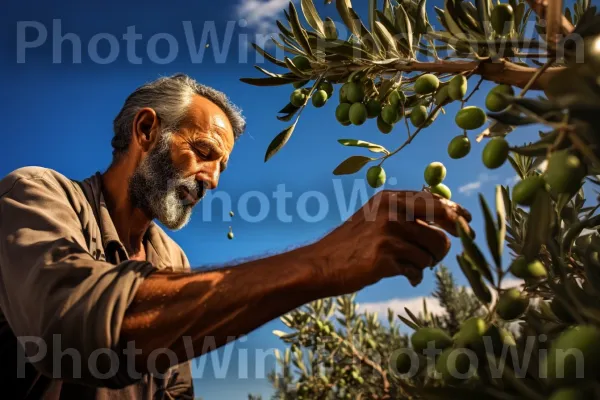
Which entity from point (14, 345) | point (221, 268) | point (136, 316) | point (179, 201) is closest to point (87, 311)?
point (136, 316)

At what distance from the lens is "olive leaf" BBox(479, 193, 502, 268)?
0.83m

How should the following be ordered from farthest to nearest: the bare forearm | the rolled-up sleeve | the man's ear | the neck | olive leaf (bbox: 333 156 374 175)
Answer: the man's ear → the neck → olive leaf (bbox: 333 156 374 175) → the rolled-up sleeve → the bare forearm

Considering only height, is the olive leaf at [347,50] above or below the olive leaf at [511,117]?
above

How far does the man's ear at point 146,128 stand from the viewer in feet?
10.3

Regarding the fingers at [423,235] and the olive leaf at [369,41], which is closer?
the fingers at [423,235]

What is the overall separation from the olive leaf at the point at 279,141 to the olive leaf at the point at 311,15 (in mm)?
326

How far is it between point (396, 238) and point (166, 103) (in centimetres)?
256

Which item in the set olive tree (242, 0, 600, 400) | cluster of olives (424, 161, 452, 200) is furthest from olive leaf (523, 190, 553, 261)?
cluster of olives (424, 161, 452, 200)

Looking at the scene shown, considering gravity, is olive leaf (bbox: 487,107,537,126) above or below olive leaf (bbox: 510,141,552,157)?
above

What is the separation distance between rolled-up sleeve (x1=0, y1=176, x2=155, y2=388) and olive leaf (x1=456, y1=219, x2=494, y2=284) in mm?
836

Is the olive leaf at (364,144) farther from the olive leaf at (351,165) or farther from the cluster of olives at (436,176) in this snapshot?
the cluster of olives at (436,176)

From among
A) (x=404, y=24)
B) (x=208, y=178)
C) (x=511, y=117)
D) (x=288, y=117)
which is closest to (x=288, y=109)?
(x=288, y=117)

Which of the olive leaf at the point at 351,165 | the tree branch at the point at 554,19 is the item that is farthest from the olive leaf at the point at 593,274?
the olive leaf at the point at 351,165

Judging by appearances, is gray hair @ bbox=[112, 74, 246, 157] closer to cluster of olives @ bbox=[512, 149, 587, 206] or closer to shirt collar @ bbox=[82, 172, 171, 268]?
shirt collar @ bbox=[82, 172, 171, 268]
